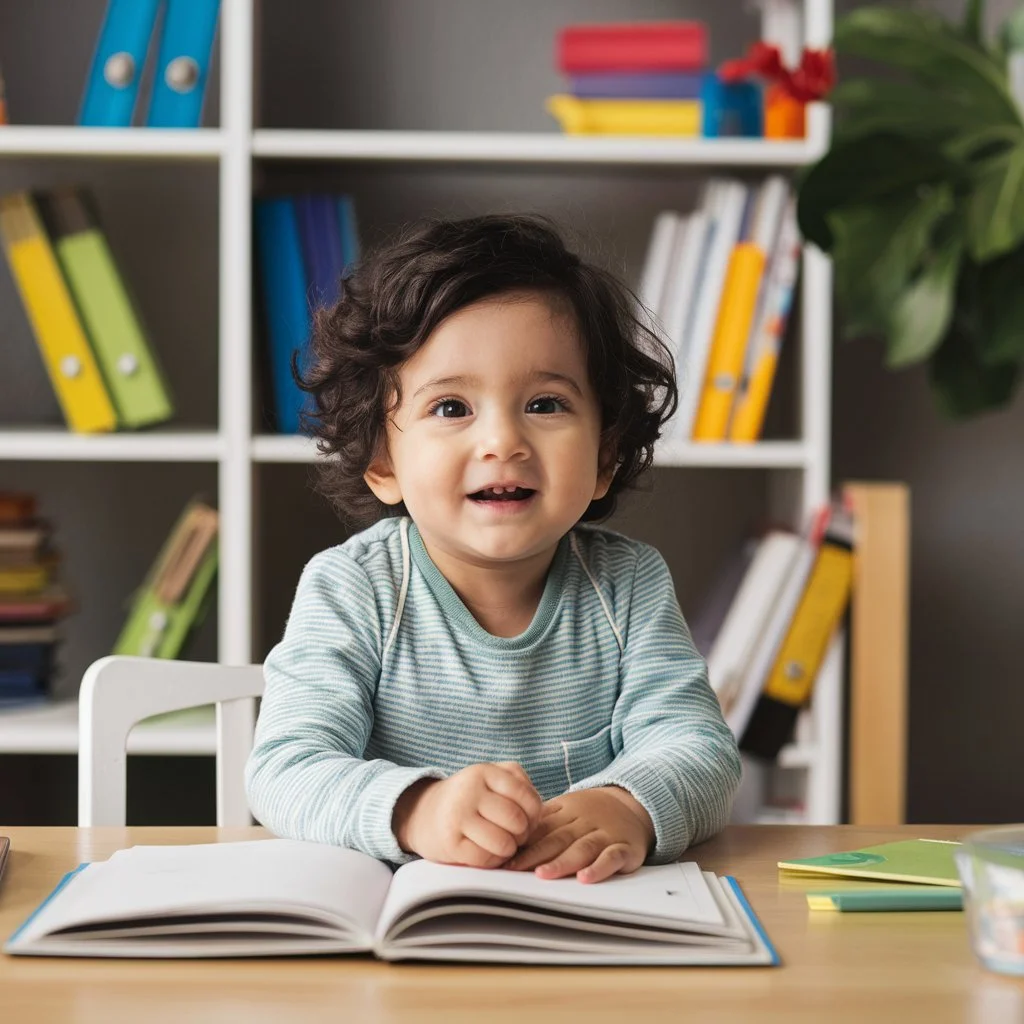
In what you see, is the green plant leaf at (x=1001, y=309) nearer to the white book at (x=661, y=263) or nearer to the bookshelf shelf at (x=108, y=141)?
the white book at (x=661, y=263)

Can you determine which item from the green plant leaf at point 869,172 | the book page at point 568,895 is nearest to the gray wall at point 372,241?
the book page at point 568,895

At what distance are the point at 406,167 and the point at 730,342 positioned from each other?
0.58 m

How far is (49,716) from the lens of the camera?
1830 mm

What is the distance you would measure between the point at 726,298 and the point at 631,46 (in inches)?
13.2

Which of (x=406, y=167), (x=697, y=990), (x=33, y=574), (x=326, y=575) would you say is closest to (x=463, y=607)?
(x=326, y=575)

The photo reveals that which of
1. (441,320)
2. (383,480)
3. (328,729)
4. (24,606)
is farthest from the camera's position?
(24,606)

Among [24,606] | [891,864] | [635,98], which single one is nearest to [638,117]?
[635,98]

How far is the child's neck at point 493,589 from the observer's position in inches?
42.3

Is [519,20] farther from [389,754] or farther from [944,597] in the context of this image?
[389,754]

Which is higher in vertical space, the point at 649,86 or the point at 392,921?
the point at 649,86

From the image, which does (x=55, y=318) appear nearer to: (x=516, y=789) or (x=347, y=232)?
(x=347, y=232)

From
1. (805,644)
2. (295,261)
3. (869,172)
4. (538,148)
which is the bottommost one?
(805,644)

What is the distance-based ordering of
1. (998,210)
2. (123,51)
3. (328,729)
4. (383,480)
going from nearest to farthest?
(998,210) < (328,729) < (383,480) < (123,51)

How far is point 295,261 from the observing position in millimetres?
1823
